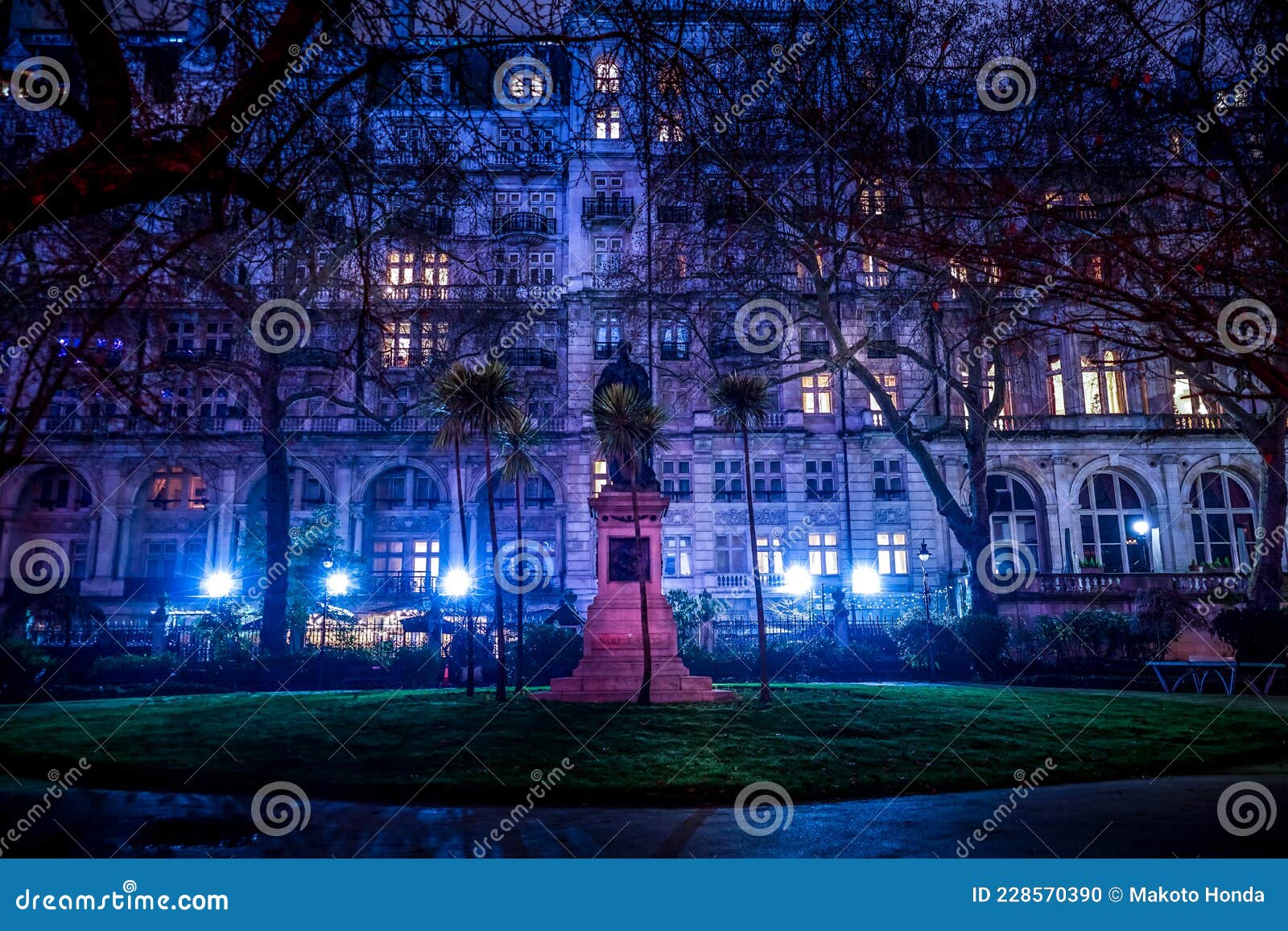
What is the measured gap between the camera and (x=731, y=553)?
39.2 metres

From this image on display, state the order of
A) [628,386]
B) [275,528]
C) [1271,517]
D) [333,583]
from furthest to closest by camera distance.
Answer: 1. [333,583]
2. [275,528]
3. [1271,517]
4. [628,386]

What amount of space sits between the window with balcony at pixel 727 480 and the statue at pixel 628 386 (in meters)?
19.7

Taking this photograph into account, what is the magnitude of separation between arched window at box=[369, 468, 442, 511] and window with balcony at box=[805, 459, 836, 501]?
17665 mm

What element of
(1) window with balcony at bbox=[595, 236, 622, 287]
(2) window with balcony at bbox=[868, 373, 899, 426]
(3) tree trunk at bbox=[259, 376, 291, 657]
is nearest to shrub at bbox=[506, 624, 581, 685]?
(3) tree trunk at bbox=[259, 376, 291, 657]

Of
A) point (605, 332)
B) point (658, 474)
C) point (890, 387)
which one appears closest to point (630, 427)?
point (658, 474)

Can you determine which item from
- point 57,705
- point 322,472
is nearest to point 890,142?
point 57,705

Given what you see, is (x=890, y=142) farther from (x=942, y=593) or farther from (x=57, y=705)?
(x=942, y=593)

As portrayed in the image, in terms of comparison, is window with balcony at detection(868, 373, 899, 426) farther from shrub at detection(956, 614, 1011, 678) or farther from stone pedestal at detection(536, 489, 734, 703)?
stone pedestal at detection(536, 489, 734, 703)

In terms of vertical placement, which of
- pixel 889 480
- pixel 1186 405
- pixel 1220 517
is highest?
pixel 1186 405

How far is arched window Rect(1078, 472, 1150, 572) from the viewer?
126 ft

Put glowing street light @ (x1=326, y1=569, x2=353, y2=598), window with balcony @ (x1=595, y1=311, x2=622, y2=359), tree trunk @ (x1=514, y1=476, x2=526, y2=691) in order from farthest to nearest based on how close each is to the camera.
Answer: window with balcony @ (x1=595, y1=311, x2=622, y2=359) → glowing street light @ (x1=326, y1=569, x2=353, y2=598) → tree trunk @ (x1=514, y1=476, x2=526, y2=691)

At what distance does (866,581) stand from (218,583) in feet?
91.7

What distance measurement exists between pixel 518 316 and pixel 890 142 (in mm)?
31851

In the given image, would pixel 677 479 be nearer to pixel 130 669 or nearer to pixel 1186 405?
pixel 130 669
